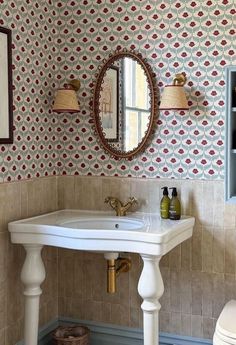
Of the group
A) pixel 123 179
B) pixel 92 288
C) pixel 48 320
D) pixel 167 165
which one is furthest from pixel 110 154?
pixel 48 320

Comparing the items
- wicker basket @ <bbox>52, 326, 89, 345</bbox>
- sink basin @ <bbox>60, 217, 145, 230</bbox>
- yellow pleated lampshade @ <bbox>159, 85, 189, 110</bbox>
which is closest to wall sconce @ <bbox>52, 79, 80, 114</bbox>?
yellow pleated lampshade @ <bbox>159, 85, 189, 110</bbox>

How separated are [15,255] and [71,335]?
2.10ft

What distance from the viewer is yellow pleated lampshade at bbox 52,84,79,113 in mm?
3102

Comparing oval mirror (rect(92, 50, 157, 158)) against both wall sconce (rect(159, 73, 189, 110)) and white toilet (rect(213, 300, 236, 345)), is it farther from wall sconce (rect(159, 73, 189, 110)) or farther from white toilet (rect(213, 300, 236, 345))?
white toilet (rect(213, 300, 236, 345))

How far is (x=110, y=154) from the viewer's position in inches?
127

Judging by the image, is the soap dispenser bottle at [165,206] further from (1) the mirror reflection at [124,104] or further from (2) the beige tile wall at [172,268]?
(1) the mirror reflection at [124,104]

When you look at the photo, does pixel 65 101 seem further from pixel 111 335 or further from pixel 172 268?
pixel 111 335

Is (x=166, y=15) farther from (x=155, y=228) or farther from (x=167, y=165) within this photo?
(x=155, y=228)

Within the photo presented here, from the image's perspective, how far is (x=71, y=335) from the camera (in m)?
3.19

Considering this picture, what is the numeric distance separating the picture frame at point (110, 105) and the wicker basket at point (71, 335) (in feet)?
3.88

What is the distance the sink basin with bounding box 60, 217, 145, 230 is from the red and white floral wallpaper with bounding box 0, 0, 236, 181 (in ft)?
1.05

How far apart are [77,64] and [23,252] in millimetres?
1211

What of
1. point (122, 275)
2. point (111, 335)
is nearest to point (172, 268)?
point (122, 275)

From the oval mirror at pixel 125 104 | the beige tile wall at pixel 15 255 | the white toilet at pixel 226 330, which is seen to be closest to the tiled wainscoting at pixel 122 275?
the beige tile wall at pixel 15 255
